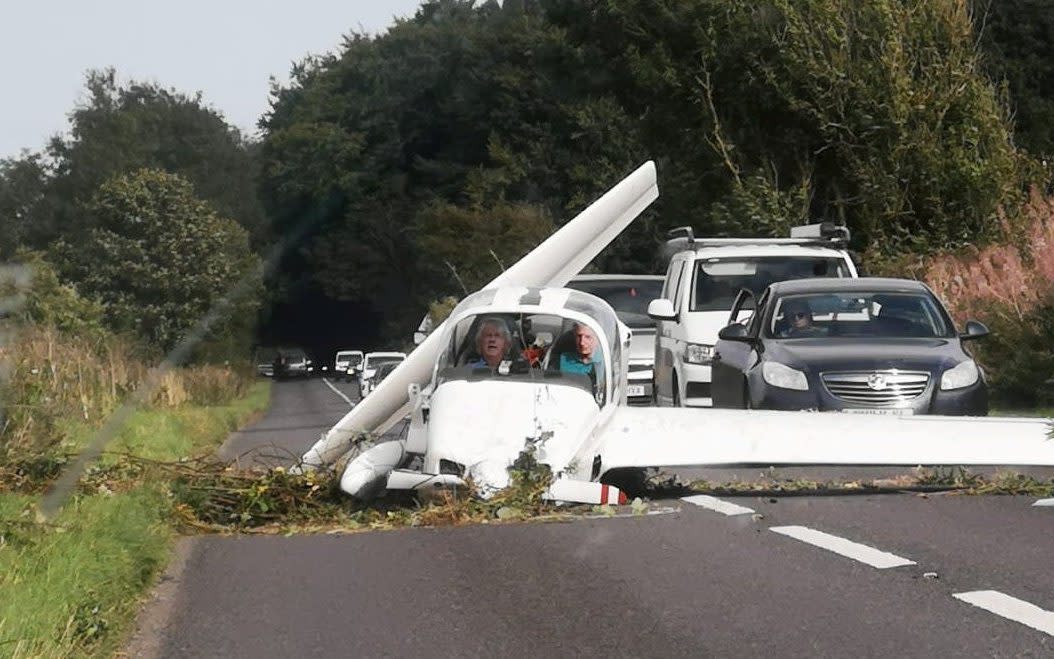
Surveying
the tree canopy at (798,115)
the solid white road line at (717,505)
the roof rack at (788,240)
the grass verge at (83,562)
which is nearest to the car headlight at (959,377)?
the solid white road line at (717,505)

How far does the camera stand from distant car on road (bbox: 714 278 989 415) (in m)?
15.8

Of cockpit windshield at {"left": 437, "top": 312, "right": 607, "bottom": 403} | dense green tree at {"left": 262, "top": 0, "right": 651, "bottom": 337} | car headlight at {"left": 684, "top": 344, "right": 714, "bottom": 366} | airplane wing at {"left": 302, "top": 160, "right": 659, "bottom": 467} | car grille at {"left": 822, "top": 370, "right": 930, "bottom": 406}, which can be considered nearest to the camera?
cockpit windshield at {"left": 437, "top": 312, "right": 607, "bottom": 403}

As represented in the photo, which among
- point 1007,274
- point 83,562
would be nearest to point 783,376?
point 83,562

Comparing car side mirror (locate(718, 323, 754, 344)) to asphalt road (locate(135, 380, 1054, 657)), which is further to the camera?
car side mirror (locate(718, 323, 754, 344))

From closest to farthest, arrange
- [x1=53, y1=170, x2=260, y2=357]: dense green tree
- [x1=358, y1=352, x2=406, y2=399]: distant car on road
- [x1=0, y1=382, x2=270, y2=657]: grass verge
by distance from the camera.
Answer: [x1=0, y1=382, x2=270, y2=657]: grass verge, [x1=358, y1=352, x2=406, y2=399]: distant car on road, [x1=53, y1=170, x2=260, y2=357]: dense green tree

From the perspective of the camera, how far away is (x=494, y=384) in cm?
1300

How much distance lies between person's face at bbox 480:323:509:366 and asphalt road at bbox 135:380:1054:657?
1.71m

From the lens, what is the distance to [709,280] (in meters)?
21.3

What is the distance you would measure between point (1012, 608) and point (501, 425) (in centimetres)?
486

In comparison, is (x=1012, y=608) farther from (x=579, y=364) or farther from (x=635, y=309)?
(x=635, y=309)

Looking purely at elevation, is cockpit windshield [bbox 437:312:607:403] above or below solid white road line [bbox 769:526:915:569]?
above

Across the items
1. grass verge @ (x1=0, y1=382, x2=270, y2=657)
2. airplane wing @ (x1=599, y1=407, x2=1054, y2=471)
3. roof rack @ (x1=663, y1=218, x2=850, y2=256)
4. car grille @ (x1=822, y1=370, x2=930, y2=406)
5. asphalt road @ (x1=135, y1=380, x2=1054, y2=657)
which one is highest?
roof rack @ (x1=663, y1=218, x2=850, y2=256)

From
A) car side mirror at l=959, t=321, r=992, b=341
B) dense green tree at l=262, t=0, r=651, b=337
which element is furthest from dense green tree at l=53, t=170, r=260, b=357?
car side mirror at l=959, t=321, r=992, b=341

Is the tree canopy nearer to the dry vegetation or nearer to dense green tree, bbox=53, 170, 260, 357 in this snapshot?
the dry vegetation
